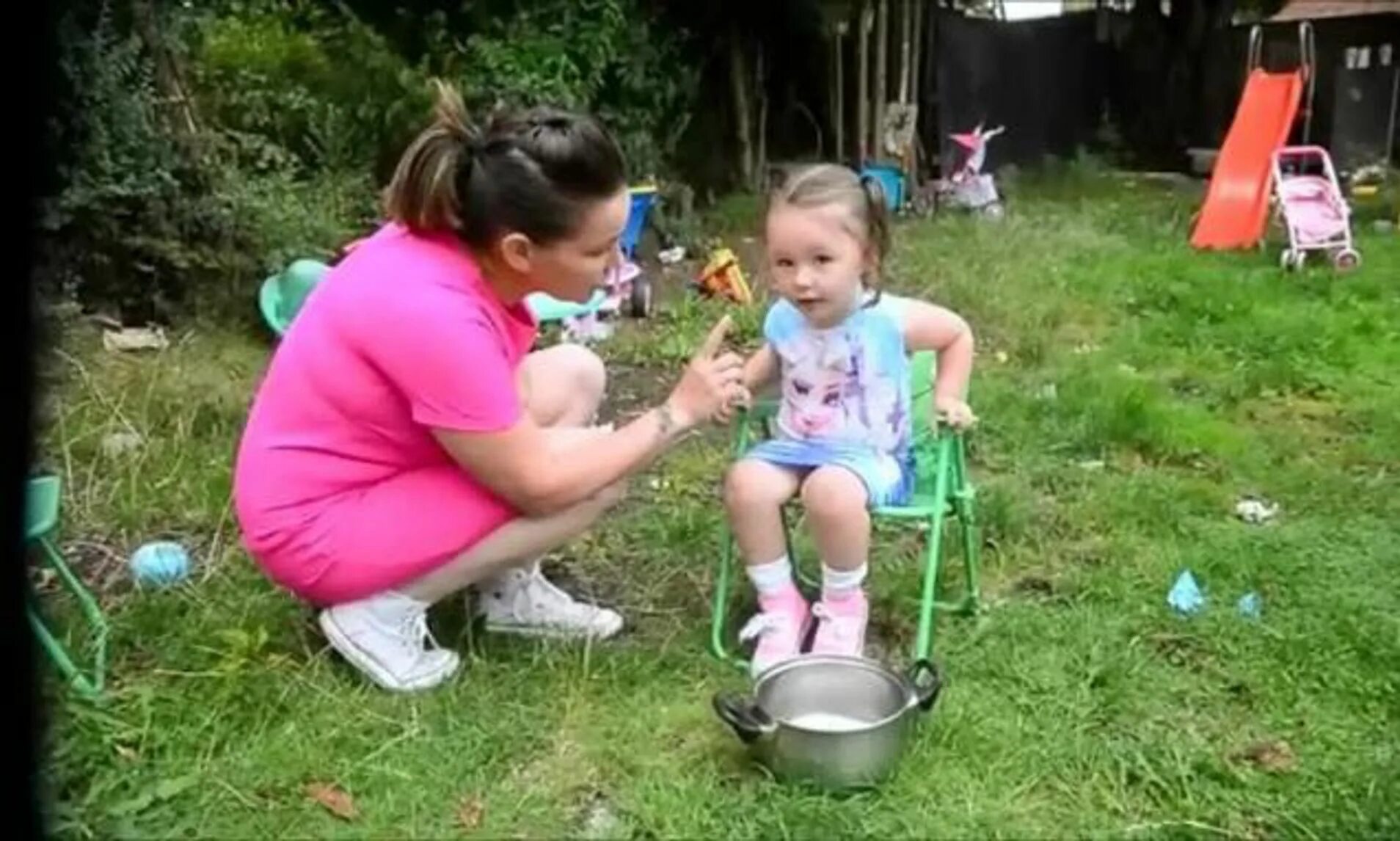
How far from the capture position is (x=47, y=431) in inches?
161

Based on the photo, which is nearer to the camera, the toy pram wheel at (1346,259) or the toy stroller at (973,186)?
the toy pram wheel at (1346,259)

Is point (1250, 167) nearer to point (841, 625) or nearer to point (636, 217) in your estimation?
point (636, 217)

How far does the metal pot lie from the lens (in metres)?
2.56

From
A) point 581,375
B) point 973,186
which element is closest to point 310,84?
point 973,186

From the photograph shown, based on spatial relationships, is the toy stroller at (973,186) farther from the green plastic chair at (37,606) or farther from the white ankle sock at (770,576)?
the green plastic chair at (37,606)

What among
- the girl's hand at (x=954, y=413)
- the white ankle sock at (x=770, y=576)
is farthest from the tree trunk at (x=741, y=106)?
the white ankle sock at (x=770, y=576)

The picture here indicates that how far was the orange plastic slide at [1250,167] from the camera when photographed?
7684 mm

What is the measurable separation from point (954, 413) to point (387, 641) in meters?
1.11

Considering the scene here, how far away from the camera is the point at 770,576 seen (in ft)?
10.2

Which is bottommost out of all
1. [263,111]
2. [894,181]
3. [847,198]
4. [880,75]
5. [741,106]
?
[894,181]

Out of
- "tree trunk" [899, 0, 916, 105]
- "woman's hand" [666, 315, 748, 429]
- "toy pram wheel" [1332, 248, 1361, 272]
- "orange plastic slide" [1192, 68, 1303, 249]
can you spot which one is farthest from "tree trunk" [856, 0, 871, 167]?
"woman's hand" [666, 315, 748, 429]

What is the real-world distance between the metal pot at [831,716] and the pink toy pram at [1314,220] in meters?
4.79

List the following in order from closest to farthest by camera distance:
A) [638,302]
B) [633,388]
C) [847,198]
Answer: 1. [847,198]
2. [633,388]
3. [638,302]

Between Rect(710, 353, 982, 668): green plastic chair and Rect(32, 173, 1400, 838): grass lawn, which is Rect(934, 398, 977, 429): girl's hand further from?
Result: Rect(32, 173, 1400, 838): grass lawn
